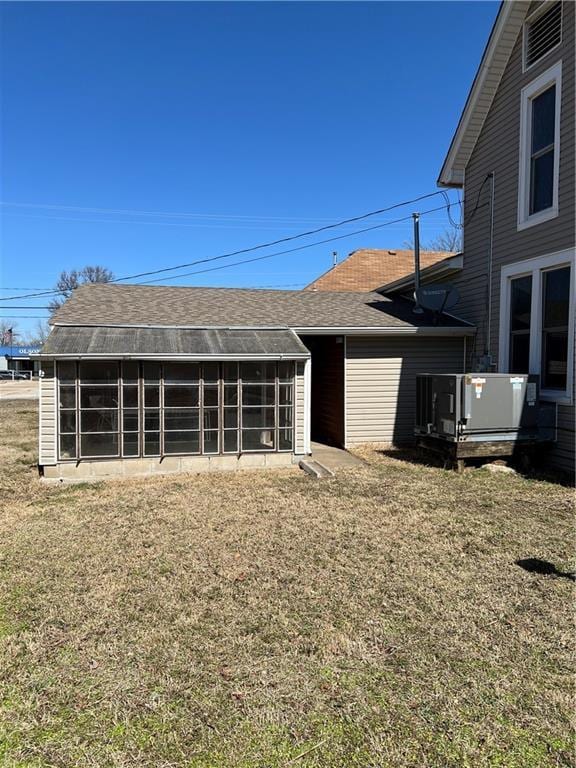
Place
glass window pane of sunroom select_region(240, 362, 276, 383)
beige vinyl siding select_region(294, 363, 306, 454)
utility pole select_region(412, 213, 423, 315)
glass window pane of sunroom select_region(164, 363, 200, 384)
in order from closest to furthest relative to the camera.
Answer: glass window pane of sunroom select_region(164, 363, 200, 384) < glass window pane of sunroom select_region(240, 362, 276, 383) < beige vinyl siding select_region(294, 363, 306, 454) < utility pole select_region(412, 213, 423, 315)

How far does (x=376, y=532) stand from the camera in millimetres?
5559

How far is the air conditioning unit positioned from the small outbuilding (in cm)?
246

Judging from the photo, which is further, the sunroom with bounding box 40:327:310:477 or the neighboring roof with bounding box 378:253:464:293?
the neighboring roof with bounding box 378:253:464:293

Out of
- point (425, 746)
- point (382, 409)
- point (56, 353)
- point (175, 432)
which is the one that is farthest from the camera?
point (382, 409)

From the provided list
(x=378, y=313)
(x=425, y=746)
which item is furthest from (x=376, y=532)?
(x=378, y=313)

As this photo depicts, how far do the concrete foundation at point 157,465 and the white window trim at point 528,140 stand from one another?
5688 millimetres

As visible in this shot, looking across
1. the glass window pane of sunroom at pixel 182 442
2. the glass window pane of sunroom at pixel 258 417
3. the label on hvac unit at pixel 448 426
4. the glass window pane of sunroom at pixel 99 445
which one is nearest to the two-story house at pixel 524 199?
the label on hvac unit at pixel 448 426

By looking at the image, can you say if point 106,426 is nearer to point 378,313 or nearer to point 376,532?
point 376,532

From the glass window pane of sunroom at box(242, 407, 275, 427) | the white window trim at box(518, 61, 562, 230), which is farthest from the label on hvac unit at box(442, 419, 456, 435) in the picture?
the white window trim at box(518, 61, 562, 230)

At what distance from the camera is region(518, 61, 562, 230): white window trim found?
8.38m

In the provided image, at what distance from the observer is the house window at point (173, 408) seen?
8.39 m

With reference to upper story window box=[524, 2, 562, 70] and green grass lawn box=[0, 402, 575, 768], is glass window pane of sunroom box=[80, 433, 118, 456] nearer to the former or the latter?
green grass lawn box=[0, 402, 575, 768]

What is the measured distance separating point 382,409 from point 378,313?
7.21ft

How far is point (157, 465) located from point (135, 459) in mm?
362
